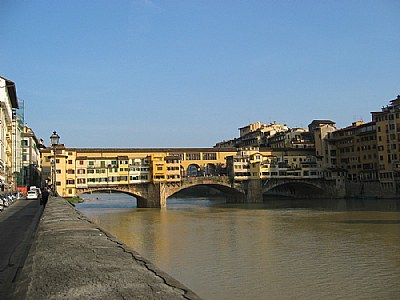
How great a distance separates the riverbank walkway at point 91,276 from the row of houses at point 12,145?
41998mm

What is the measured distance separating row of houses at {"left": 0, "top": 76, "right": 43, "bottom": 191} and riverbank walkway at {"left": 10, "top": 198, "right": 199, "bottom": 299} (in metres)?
42.0

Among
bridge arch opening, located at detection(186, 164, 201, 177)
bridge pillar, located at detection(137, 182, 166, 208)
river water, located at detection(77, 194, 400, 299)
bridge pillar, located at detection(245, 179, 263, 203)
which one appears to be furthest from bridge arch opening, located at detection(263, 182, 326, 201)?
river water, located at detection(77, 194, 400, 299)

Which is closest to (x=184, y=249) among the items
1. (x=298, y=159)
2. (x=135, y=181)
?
(x=135, y=181)

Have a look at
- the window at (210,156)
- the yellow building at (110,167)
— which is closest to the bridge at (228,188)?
the yellow building at (110,167)

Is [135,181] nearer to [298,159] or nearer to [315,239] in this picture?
[298,159]

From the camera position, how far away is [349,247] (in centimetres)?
2166

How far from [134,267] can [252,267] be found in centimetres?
1265

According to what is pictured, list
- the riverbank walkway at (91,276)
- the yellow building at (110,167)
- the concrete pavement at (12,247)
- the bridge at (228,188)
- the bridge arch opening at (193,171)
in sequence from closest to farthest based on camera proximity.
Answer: the riverbank walkway at (91,276) → the concrete pavement at (12,247) → the yellow building at (110,167) → the bridge at (228,188) → the bridge arch opening at (193,171)

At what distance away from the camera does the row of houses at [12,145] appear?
51.5 metres

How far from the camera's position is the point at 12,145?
63781mm

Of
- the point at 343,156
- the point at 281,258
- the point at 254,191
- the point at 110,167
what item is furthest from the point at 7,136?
the point at 343,156

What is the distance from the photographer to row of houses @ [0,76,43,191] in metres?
51.5

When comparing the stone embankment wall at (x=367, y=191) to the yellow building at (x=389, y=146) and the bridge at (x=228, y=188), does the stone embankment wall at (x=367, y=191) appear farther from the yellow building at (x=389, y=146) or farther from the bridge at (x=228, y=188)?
the bridge at (x=228, y=188)

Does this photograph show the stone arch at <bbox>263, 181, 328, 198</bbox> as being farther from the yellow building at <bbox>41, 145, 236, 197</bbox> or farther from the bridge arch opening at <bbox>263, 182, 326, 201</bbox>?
the yellow building at <bbox>41, 145, 236, 197</bbox>
